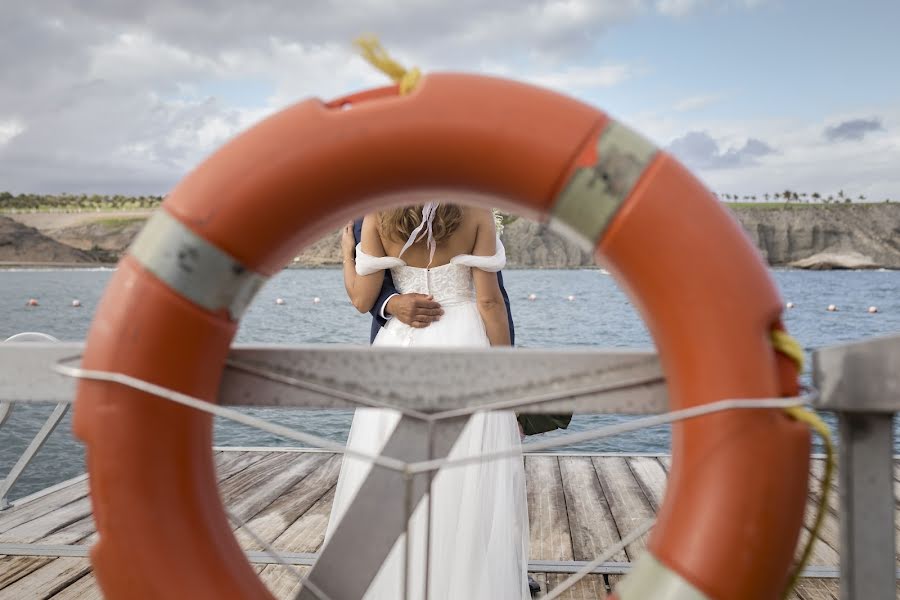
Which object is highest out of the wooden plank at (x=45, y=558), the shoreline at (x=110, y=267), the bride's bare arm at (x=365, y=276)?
the shoreline at (x=110, y=267)

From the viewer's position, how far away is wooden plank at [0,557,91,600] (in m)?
1.79

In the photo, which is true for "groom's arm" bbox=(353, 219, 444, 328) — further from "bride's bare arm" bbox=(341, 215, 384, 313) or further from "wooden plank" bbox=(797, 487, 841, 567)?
"wooden plank" bbox=(797, 487, 841, 567)

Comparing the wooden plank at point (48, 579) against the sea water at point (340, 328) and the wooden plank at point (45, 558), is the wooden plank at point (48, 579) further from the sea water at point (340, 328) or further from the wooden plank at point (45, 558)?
the sea water at point (340, 328)

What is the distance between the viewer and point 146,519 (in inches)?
36.6

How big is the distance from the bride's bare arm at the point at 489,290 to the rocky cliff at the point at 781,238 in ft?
165

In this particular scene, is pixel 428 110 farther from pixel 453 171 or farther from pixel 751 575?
pixel 751 575

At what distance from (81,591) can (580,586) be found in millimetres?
1252

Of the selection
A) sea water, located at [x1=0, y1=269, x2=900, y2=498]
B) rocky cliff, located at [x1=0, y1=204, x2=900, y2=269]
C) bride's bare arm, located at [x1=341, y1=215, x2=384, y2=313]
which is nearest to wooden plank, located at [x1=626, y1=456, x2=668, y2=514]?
bride's bare arm, located at [x1=341, y1=215, x2=384, y2=313]

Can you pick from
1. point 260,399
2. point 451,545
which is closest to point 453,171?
point 260,399

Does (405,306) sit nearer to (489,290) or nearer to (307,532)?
(489,290)

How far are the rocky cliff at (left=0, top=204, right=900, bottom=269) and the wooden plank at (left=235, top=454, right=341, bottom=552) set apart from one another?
49.2 m

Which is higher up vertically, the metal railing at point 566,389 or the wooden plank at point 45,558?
the metal railing at point 566,389

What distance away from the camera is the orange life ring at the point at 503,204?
0.87 m

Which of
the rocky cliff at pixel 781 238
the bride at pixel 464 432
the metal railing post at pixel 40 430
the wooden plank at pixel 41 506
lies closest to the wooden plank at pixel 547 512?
the bride at pixel 464 432
